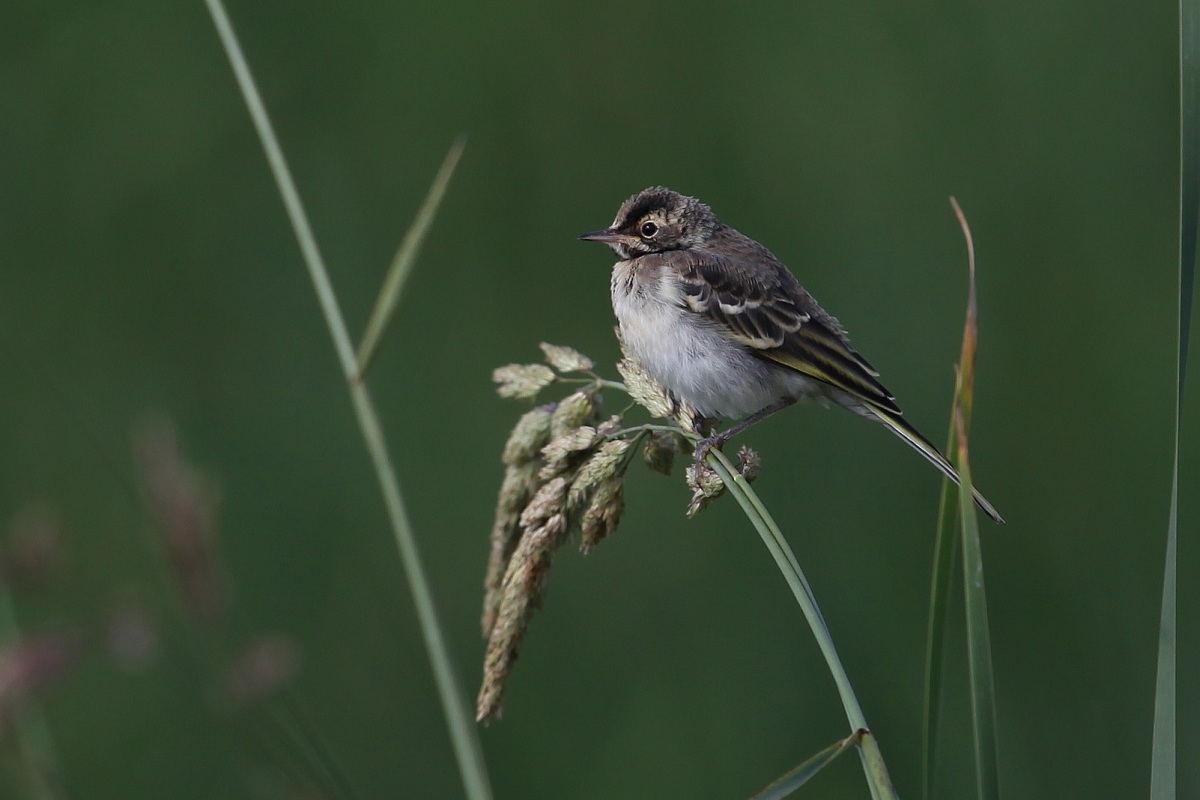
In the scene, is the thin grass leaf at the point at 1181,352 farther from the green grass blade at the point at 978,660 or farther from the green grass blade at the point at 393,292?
the green grass blade at the point at 393,292

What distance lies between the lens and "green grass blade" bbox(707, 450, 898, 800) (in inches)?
61.8

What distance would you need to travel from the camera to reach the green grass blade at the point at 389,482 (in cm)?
154

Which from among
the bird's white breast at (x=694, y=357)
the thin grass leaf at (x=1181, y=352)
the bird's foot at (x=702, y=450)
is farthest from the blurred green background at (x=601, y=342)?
the thin grass leaf at (x=1181, y=352)

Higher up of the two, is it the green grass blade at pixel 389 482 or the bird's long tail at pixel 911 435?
the green grass blade at pixel 389 482

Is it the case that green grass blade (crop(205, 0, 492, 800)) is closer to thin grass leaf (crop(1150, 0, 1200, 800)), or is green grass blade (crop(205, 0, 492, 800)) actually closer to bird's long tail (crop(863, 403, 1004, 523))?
thin grass leaf (crop(1150, 0, 1200, 800))

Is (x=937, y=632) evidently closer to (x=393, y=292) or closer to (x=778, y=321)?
(x=393, y=292)

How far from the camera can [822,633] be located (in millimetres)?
1662

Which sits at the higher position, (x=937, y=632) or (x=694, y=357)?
(x=937, y=632)

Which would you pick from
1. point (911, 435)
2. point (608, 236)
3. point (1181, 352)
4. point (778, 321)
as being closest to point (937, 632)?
point (1181, 352)

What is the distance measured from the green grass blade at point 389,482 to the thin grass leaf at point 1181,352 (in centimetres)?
84

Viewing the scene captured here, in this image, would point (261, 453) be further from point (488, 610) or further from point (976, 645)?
point (976, 645)

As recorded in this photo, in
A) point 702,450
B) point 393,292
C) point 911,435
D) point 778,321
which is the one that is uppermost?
point 393,292

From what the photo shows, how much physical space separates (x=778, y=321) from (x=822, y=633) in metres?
2.24

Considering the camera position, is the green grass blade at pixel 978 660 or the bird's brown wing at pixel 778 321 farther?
the bird's brown wing at pixel 778 321
